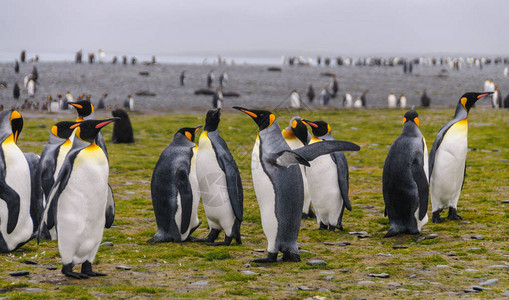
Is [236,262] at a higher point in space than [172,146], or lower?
lower

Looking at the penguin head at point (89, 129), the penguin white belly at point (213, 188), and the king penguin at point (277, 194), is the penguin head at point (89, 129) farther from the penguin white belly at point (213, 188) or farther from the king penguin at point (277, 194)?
the penguin white belly at point (213, 188)

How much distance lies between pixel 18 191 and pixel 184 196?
1592 mm

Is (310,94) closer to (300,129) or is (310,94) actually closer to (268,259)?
(300,129)

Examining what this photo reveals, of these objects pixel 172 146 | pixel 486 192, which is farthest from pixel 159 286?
pixel 486 192

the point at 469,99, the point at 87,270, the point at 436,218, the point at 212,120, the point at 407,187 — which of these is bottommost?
the point at 436,218

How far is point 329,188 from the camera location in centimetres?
731

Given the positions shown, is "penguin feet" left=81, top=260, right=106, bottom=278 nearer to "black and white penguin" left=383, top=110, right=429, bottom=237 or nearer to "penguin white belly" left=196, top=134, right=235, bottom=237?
"penguin white belly" left=196, top=134, right=235, bottom=237

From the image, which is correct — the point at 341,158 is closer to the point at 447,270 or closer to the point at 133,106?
the point at 447,270

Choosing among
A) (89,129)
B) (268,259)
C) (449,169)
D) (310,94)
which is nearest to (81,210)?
(89,129)

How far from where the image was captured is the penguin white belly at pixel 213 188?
252 inches

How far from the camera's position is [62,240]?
16.3 feet

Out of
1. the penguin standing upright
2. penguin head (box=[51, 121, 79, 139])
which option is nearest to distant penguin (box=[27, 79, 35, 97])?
penguin head (box=[51, 121, 79, 139])

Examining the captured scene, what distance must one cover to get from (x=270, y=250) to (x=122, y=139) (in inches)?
467

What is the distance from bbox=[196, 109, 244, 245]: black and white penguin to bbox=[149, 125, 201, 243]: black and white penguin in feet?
0.46
